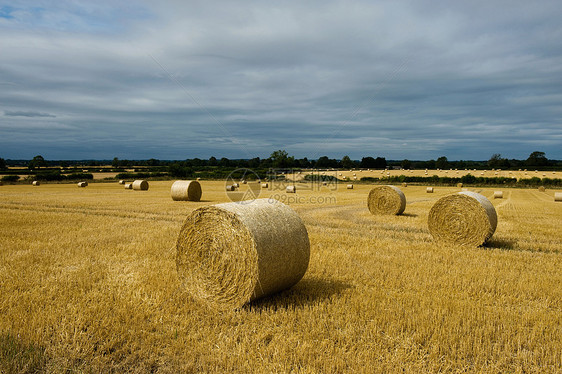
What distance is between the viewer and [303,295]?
242 inches

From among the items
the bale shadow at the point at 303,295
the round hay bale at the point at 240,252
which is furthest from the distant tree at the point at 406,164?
the round hay bale at the point at 240,252

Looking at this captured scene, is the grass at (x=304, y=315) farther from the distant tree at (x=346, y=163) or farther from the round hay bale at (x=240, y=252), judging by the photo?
the distant tree at (x=346, y=163)

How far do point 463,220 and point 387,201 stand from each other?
6958 mm

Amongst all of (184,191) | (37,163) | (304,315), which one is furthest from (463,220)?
(37,163)

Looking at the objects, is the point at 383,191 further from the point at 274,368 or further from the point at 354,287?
the point at 274,368

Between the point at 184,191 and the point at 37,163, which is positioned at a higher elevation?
the point at 37,163

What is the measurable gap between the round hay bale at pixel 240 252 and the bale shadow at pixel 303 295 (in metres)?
0.15

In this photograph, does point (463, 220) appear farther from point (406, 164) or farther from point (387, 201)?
point (406, 164)

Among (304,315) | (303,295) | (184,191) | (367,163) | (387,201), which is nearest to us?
(304,315)

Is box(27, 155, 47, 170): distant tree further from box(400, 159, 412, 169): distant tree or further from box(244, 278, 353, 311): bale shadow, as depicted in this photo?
box(244, 278, 353, 311): bale shadow

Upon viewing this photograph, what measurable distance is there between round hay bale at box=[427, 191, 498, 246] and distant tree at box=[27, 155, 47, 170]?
82.7 metres

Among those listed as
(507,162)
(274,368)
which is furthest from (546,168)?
(274,368)

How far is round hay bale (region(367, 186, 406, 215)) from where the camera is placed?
700 inches

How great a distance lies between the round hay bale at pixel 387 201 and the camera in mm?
17781
